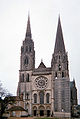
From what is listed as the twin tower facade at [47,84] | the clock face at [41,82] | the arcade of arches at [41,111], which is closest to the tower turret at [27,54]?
the twin tower facade at [47,84]

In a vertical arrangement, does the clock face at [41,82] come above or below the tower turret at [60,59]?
below

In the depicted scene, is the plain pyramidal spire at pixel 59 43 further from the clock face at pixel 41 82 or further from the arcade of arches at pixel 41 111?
the arcade of arches at pixel 41 111

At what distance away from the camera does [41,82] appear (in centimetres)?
8306

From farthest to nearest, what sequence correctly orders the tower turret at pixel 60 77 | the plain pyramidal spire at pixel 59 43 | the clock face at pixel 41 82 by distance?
the plain pyramidal spire at pixel 59 43 → the clock face at pixel 41 82 → the tower turret at pixel 60 77

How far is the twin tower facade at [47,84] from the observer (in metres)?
78.3

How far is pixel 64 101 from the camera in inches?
3059

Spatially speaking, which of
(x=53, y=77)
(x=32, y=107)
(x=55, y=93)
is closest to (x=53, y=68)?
(x=53, y=77)

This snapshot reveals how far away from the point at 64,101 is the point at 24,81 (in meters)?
16.5

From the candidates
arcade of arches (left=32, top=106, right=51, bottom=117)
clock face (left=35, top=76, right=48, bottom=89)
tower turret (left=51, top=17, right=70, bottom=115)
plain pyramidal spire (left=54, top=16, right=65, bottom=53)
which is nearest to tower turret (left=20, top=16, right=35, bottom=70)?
clock face (left=35, top=76, right=48, bottom=89)

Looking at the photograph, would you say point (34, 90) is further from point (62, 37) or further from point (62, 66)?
point (62, 37)

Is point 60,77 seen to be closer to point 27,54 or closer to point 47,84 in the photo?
point 47,84

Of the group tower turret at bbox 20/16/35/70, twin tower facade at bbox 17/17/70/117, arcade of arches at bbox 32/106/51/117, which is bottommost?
arcade of arches at bbox 32/106/51/117

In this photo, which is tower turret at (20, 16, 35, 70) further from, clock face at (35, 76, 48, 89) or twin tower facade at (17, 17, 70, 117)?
Answer: clock face at (35, 76, 48, 89)

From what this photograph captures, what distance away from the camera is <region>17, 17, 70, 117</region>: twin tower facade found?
78.3 meters
